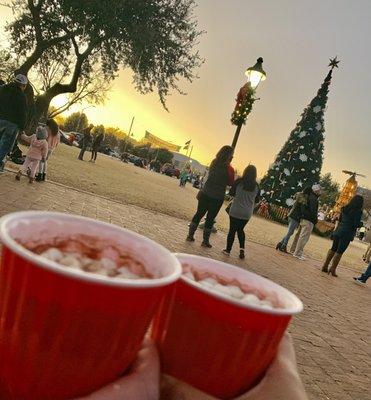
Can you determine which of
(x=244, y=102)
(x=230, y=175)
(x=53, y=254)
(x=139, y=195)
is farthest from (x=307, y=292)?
(x=139, y=195)

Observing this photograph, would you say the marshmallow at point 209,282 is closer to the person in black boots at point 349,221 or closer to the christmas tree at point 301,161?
the person in black boots at point 349,221

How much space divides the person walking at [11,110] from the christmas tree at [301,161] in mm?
23838

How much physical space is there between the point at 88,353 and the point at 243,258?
26.5ft

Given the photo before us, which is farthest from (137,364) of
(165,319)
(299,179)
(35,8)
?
(299,179)

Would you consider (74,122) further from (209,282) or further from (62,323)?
(62,323)

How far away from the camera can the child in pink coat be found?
9039 mm

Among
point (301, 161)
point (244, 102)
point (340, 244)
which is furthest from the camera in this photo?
point (301, 161)

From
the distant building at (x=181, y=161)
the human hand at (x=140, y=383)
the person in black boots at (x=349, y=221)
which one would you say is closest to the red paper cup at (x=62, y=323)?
the human hand at (x=140, y=383)

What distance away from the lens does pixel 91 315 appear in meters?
0.80

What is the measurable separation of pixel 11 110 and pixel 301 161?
24608 millimetres

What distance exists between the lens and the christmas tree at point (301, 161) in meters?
29.2

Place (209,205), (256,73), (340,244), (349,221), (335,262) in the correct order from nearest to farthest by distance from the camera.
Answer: (209,205) → (349,221) → (340,244) → (335,262) → (256,73)

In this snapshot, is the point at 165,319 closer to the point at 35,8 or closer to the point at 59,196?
the point at 59,196

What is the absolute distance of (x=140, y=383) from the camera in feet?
3.10
